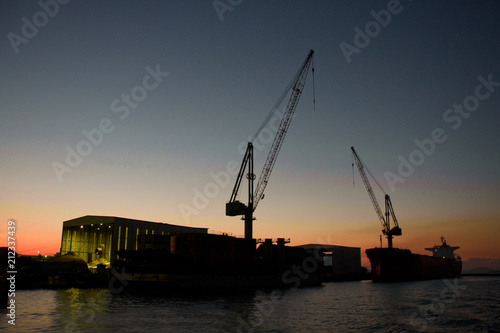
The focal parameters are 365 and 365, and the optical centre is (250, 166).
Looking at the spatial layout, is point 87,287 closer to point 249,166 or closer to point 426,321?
point 249,166

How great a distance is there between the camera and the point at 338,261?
493ft

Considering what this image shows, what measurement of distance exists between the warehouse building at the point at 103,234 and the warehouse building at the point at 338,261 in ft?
221

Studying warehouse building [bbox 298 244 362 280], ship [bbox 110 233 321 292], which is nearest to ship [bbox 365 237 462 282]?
warehouse building [bbox 298 244 362 280]

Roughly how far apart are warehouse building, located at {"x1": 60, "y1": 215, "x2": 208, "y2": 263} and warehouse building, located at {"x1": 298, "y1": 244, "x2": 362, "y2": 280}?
67.4 m

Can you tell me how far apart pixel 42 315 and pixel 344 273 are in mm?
133224

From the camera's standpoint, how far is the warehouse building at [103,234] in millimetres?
84375

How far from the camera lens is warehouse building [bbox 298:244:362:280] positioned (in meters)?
144

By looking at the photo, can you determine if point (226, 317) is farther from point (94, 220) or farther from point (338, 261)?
point (338, 261)

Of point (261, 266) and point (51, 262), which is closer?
point (51, 262)

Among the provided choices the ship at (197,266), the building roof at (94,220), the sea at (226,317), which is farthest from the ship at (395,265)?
the building roof at (94,220)

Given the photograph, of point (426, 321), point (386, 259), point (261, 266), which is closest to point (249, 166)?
point (261, 266)

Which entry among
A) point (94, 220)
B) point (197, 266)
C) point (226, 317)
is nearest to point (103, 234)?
point (94, 220)

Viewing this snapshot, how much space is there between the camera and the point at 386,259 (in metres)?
119

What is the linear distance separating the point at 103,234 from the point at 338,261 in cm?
9460
